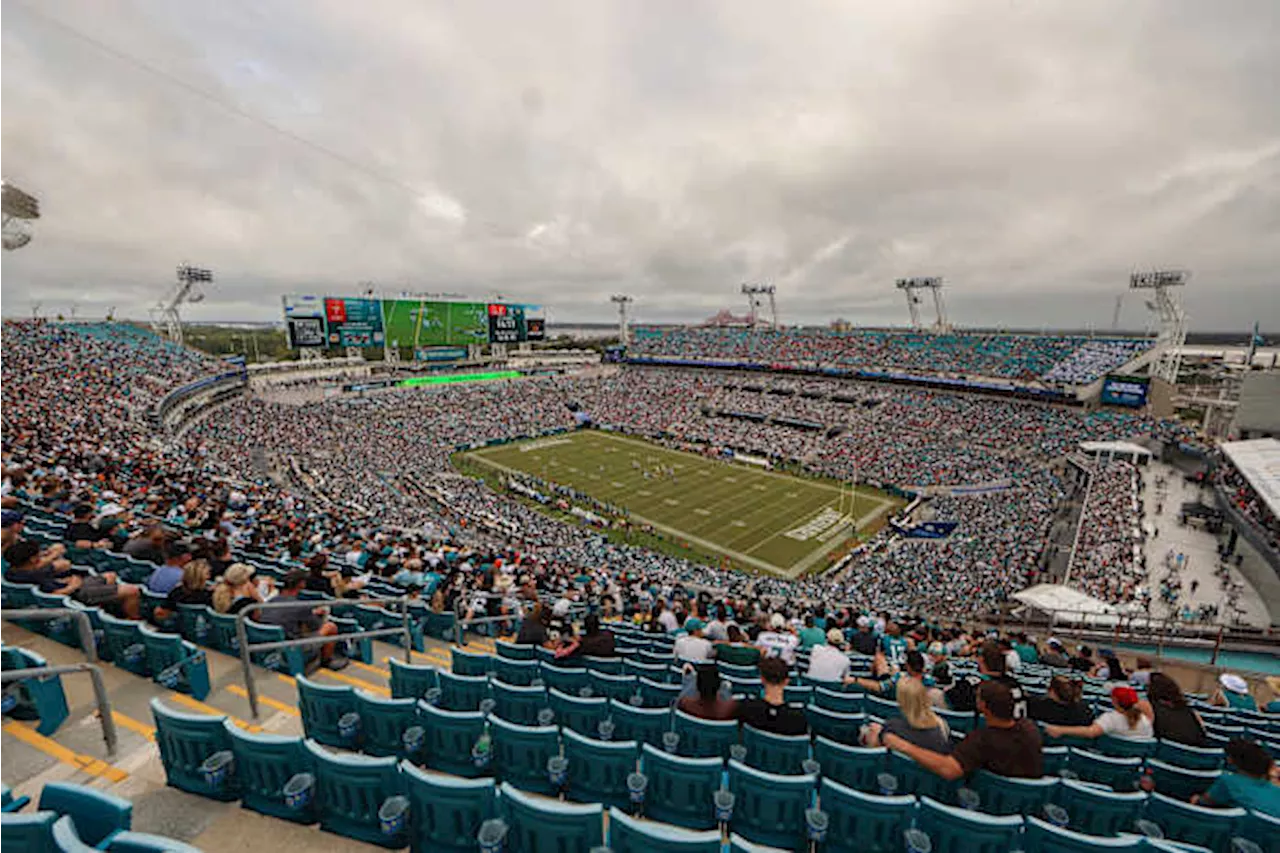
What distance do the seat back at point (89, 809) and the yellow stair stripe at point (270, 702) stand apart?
113 inches

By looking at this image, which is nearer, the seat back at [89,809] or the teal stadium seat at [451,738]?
the seat back at [89,809]

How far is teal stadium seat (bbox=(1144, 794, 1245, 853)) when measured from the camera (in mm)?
4102

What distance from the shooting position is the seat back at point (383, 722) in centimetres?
488

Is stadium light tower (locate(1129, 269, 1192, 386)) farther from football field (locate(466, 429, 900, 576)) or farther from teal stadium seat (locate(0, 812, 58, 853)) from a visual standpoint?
teal stadium seat (locate(0, 812, 58, 853))

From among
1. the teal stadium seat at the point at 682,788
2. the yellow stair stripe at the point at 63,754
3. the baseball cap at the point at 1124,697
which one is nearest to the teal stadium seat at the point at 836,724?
the teal stadium seat at the point at 682,788

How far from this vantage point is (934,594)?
76.6ft

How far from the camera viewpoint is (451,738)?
15.9ft

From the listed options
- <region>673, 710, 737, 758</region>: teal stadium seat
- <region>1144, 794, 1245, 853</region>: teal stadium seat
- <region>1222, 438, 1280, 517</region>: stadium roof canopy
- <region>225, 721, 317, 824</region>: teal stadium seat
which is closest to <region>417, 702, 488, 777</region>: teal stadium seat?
<region>225, 721, 317, 824</region>: teal stadium seat

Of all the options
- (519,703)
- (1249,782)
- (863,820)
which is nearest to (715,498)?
(519,703)

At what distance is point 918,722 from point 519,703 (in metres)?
3.63

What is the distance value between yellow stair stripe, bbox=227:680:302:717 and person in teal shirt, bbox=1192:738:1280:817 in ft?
27.1

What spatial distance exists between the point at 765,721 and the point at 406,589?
25.2 feet

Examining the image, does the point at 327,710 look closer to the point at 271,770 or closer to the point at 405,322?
the point at 271,770

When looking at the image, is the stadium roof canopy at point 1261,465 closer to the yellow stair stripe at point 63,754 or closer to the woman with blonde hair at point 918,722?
the woman with blonde hair at point 918,722
